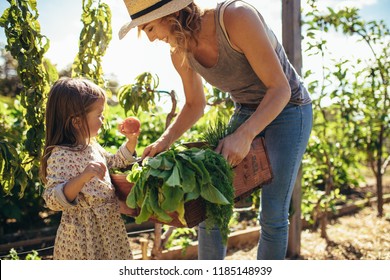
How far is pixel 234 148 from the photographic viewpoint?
189cm

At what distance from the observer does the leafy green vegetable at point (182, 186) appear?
1.73 m

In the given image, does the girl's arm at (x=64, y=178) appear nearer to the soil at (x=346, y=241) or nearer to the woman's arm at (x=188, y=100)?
the woman's arm at (x=188, y=100)

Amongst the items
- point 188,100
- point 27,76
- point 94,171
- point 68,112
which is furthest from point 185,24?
point 27,76

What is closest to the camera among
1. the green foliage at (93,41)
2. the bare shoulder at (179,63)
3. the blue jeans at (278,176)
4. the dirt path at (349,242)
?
the blue jeans at (278,176)

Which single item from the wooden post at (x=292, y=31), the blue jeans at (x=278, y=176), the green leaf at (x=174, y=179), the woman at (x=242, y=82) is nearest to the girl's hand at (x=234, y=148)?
the woman at (x=242, y=82)

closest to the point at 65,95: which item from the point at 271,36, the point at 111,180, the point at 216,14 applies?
the point at 111,180

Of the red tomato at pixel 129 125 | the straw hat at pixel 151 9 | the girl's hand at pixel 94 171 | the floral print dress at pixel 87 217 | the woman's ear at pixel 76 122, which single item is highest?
the straw hat at pixel 151 9

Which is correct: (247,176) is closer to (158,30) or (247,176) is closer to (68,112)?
(158,30)

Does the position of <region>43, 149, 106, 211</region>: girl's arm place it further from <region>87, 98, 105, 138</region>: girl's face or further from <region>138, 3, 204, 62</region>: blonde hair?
<region>138, 3, 204, 62</region>: blonde hair

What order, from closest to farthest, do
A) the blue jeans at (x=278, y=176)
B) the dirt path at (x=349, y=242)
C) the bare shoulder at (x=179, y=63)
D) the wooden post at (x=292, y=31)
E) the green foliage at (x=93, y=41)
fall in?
the blue jeans at (x=278, y=176), the bare shoulder at (x=179, y=63), the green foliage at (x=93, y=41), the wooden post at (x=292, y=31), the dirt path at (x=349, y=242)

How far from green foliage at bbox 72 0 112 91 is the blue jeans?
87 cm

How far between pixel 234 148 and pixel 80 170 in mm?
690

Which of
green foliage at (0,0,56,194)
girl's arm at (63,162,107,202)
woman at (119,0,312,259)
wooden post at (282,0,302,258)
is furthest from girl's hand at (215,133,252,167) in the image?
wooden post at (282,0,302,258)
